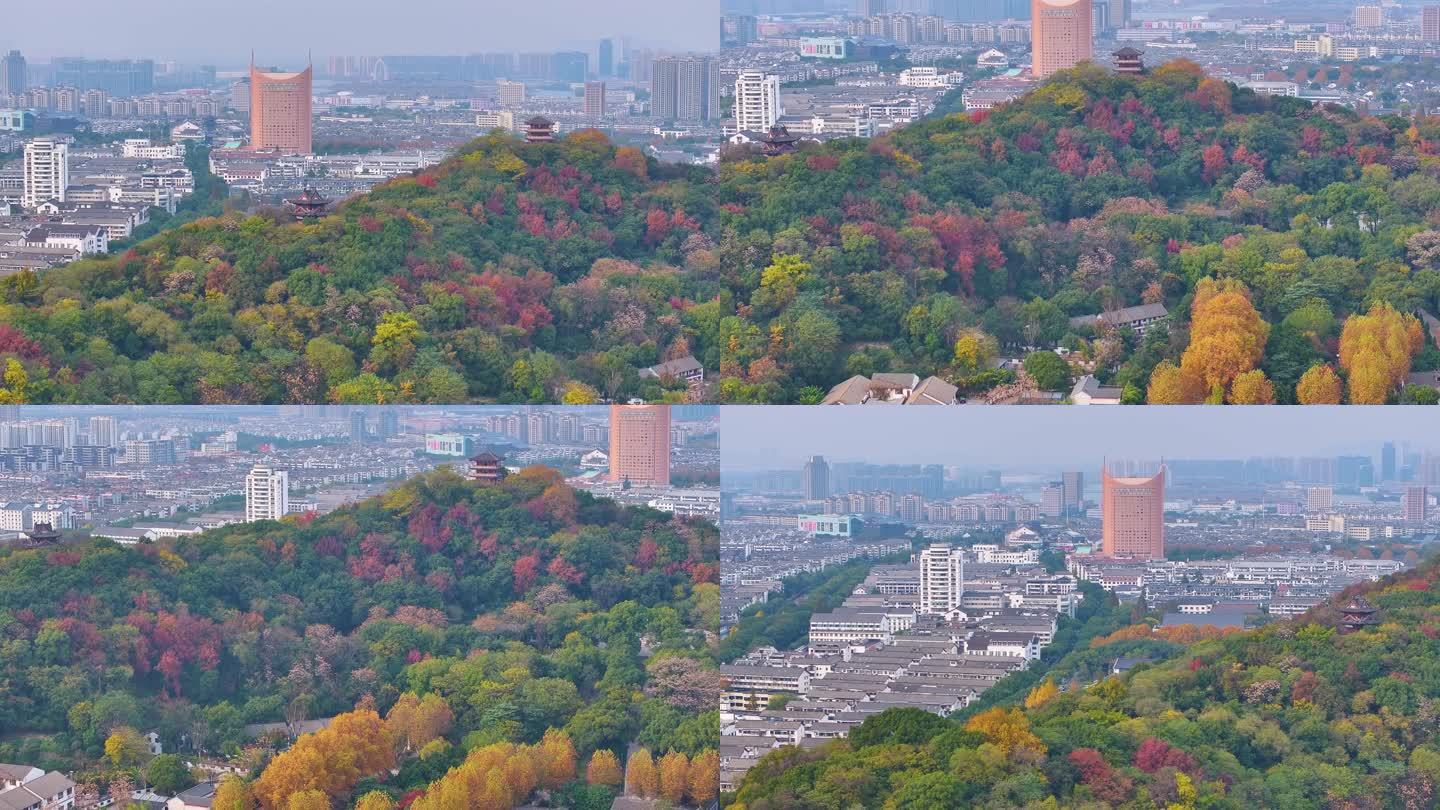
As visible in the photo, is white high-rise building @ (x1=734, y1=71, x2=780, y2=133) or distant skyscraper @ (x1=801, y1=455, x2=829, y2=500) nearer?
distant skyscraper @ (x1=801, y1=455, x2=829, y2=500)

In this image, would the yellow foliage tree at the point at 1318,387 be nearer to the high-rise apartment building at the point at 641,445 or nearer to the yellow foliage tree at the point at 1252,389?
the yellow foliage tree at the point at 1252,389

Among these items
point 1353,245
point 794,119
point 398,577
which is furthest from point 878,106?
point 398,577

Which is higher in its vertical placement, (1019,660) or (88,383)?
(88,383)

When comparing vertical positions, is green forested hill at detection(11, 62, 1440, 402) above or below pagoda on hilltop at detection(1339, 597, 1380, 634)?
above

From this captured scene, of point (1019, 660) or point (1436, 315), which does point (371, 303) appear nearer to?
point (1019, 660)

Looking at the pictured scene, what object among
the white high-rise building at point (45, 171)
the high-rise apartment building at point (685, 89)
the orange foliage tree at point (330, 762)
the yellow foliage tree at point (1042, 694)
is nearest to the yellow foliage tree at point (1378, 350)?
the yellow foliage tree at point (1042, 694)

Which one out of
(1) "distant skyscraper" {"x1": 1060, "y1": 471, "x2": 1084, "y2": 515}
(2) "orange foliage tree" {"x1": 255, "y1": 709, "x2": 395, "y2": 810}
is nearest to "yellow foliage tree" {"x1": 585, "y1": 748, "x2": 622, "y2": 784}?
(2) "orange foliage tree" {"x1": 255, "y1": 709, "x2": 395, "y2": 810}

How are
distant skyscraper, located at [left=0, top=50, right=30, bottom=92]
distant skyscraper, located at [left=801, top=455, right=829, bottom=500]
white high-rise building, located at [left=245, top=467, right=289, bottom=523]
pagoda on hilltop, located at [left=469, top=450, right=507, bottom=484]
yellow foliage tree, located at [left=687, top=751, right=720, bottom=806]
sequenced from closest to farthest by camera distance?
1. yellow foliage tree, located at [left=687, top=751, right=720, bottom=806]
2. distant skyscraper, located at [left=801, top=455, right=829, bottom=500]
3. white high-rise building, located at [left=245, top=467, right=289, bottom=523]
4. pagoda on hilltop, located at [left=469, top=450, right=507, bottom=484]
5. distant skyscraper, located at [left=0, top=50, right=30, bottom=92]

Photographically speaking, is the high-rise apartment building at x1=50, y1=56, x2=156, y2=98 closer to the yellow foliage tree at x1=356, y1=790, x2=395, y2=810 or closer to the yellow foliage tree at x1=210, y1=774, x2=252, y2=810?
the yellow foliage tree at x1=210, y1=774, x2=252, y2=810
